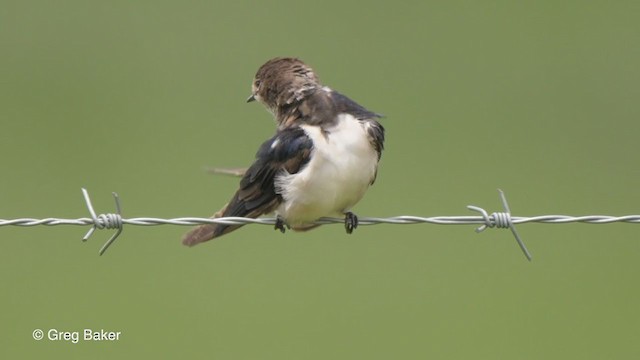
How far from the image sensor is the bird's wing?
712cm

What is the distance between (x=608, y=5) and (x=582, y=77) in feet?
6.07

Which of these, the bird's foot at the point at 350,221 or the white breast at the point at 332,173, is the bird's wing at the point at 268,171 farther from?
the bird's foot at the point at 350,221

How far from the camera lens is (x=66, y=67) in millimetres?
15164

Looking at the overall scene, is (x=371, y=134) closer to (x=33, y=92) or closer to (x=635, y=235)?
(x=635, y=235)

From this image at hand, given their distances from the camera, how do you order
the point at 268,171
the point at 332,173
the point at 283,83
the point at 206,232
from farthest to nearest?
the point at 283,83 → the point at 206,232 → the point at 268,171 → the point at 332,173

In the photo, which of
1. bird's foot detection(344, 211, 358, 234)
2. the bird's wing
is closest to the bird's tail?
the bird's wing

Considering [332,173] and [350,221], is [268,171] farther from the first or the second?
[350,221]

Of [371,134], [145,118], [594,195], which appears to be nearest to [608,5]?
[594,195]

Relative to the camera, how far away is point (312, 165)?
23.2 feet

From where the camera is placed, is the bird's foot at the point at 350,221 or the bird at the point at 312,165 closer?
the bird at the point at 312,165

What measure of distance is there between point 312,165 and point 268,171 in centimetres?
27

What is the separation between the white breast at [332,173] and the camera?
7.07 m

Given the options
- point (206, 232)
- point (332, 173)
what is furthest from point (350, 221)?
point (206, 232)

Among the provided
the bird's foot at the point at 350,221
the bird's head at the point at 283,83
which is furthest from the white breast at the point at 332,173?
the bird's head at the point at 283,83
